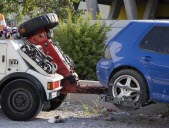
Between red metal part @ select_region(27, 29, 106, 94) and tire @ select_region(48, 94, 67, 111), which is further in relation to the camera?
tire @ select_region(48, 94, 67, 111)

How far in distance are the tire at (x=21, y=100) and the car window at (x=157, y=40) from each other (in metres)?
2.28

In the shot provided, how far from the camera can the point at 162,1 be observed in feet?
Answer: 129

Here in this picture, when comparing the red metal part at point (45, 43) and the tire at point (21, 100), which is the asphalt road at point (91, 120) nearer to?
the tire at point (21, 100)

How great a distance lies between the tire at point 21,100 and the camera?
8070mm

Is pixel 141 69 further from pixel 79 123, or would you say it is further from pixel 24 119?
pixel 24 119

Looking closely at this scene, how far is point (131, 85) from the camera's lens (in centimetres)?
766

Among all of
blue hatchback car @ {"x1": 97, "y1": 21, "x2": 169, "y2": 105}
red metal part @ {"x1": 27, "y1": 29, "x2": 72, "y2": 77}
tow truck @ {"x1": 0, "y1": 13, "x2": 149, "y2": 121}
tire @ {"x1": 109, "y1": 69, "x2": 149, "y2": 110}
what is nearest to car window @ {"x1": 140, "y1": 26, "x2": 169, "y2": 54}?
blue hatchback car @ {"x1": 97, "y1": 21, "x2": 169, "y2": 105}

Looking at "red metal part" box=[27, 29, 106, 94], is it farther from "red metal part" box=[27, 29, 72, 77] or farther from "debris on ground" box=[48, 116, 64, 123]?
"debris on ground" box=[48, 116, 64, 123]

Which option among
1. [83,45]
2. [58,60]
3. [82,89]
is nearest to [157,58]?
[82,89]

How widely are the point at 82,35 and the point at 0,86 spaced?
4840 millimetres

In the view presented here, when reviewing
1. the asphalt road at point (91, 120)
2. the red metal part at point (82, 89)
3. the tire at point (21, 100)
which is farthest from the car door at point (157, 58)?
the tire at point (21, 100)

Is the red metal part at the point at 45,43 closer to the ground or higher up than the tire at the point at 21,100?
higher up

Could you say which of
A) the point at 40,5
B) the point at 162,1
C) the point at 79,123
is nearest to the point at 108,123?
the point at 79,123

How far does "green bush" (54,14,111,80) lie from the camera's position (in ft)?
41.2
